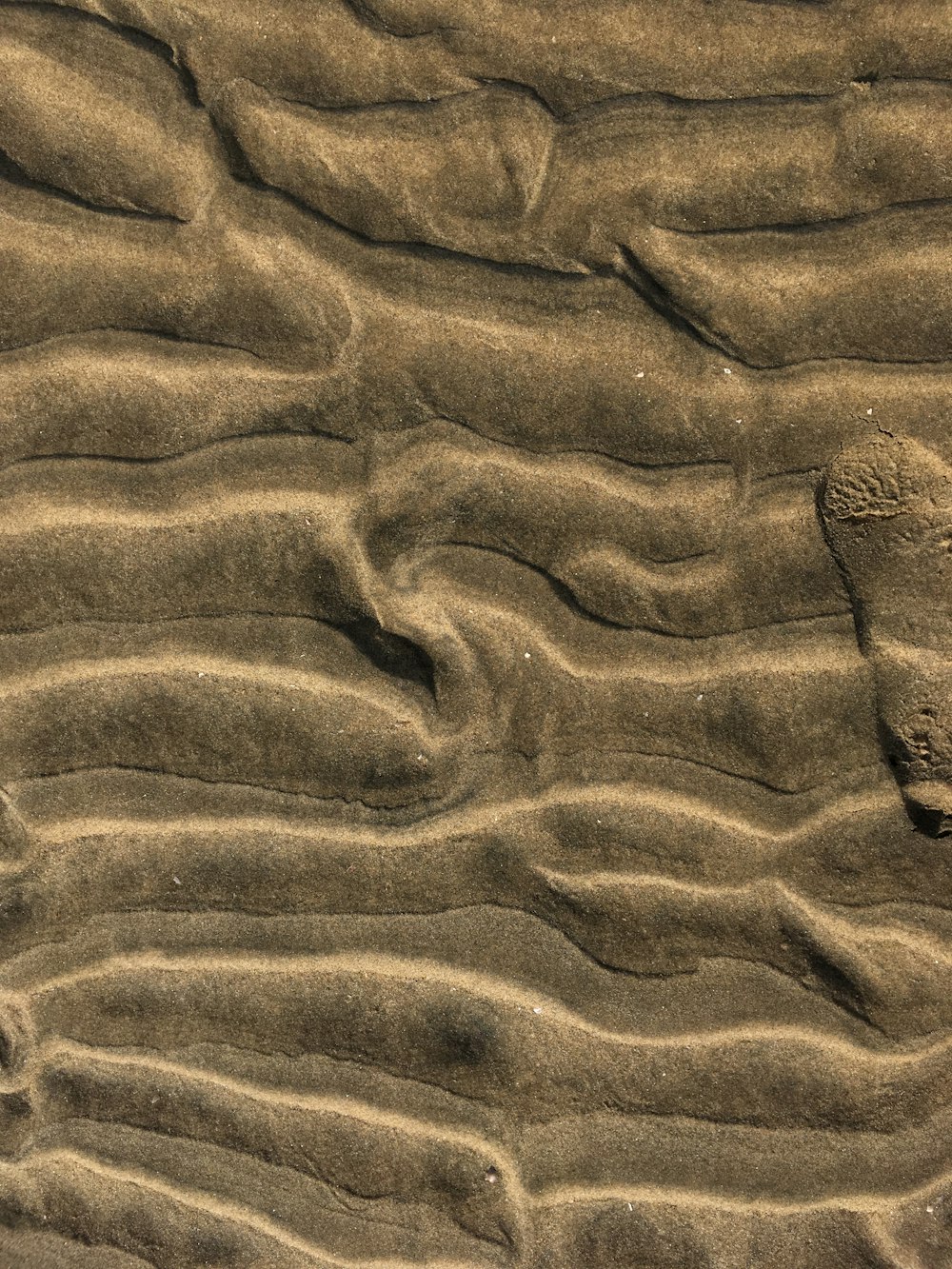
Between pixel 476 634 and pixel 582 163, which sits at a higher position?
pixel 582 163

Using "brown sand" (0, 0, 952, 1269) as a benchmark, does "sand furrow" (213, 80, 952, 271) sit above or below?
above

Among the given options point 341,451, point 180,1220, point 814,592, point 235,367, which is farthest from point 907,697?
point 180,1220

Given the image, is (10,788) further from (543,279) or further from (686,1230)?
Answer: (686,1230)

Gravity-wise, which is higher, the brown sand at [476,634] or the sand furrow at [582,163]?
the sand furrow at [582,163]

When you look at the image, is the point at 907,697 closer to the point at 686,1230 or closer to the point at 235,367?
the point at 686,1230

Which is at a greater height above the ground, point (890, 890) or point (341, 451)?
point (341, 451)

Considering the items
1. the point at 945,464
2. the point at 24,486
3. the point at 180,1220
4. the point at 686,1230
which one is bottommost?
the point at 180,1220

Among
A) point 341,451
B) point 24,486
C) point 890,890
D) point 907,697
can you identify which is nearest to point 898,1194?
point 890,890
